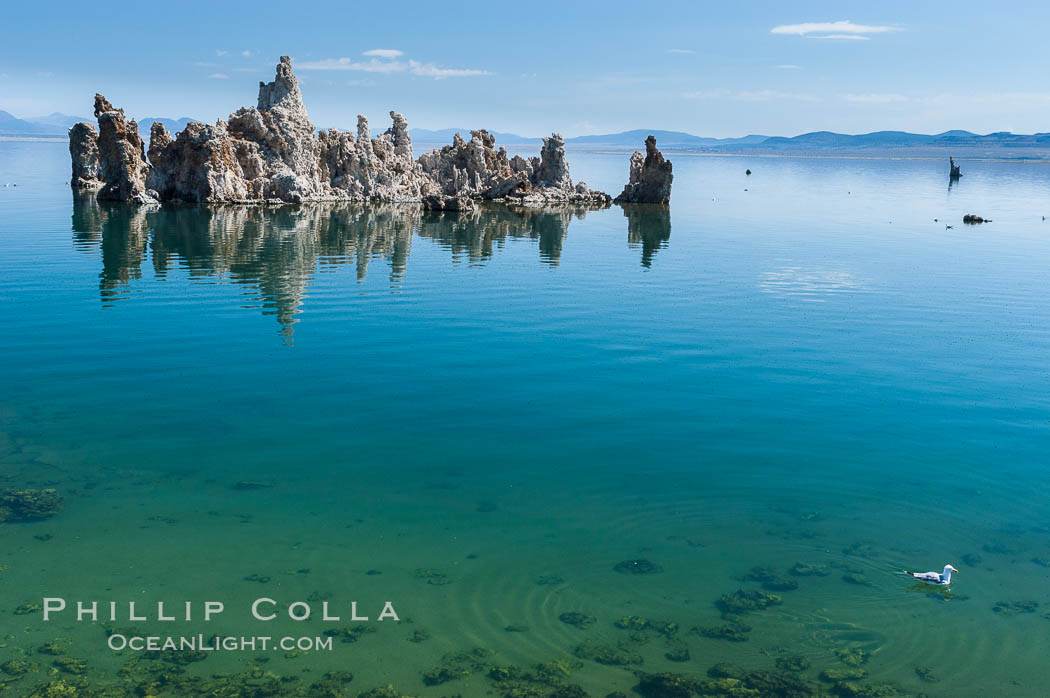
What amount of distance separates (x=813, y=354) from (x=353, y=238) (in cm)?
3983

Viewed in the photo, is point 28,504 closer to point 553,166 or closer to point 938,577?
point 938,577

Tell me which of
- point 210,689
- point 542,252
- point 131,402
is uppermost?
point 542,252

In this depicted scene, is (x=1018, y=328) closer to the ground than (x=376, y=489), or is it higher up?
higher up

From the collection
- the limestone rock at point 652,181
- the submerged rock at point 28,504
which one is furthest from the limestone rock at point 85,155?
the submerged rock at point 28,504

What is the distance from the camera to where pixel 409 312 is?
112ft

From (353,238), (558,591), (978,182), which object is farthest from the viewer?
(978,182)

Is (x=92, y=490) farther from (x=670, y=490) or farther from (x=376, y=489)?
(x=670, y=490)

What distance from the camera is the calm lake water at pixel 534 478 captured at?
12.3 m

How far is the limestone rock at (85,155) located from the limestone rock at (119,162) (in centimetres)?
1738

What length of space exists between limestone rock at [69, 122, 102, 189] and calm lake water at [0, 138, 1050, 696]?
6496cm

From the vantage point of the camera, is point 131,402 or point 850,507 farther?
point 131,402

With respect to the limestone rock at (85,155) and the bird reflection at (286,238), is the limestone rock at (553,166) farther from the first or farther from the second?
the limestone rock at (85,155)

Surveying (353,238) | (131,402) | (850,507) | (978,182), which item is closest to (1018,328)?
(850,507)

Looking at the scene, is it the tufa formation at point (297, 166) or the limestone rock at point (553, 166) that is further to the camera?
the limestone rock at point (553, 166)
